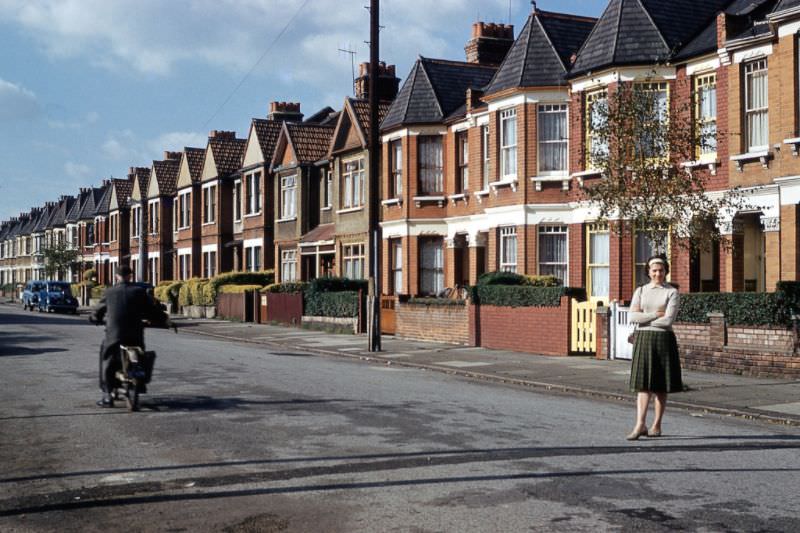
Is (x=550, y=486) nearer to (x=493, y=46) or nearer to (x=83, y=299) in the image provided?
(x=493, y=46)

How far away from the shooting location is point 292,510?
6879 millimetres

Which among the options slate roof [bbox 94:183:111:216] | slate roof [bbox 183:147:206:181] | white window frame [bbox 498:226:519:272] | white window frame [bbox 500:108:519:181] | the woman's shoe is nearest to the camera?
the woman's shoe

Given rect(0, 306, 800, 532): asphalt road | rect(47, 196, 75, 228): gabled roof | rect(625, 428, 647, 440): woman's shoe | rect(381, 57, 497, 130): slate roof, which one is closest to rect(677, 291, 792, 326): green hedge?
rect(0, 306, 800, 532): asphalt road

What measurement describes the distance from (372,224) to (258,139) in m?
24.3

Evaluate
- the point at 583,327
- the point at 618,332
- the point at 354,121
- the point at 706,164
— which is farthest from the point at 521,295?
the point at 354,121

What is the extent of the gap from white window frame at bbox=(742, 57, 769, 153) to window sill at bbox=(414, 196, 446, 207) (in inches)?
488

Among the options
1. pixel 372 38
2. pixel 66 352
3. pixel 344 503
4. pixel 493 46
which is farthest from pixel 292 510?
pixel 493 46

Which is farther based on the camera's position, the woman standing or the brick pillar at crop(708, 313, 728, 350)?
the brick pillar at crop(708, 313, 728, 350)

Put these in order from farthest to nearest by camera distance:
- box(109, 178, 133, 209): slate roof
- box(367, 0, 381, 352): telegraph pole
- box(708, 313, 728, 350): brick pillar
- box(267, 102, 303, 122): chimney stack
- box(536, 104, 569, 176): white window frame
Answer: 1. box(109, 178, 133, 209): slate roof
2. box(267, 102, 303, 122): chimney stack
3. box(536, 104, 569, 176): white window frame
4. box(367, 0, 381, 352): telegraph pole
5. box(708, 313, 728, 350): brick pillar

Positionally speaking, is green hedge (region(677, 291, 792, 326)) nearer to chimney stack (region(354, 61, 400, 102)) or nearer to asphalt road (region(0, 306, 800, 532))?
asphalt road (region(0, 306, 800, 532))

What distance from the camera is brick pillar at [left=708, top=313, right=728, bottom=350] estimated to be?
57.9 feet

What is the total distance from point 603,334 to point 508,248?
8.29 metres

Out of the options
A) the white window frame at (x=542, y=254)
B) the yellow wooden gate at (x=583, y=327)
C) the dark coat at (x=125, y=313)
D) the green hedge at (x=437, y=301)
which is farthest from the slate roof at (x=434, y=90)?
the dark coat at (x=125, y=313)

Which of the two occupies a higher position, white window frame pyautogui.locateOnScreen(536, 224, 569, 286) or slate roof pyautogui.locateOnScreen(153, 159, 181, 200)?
slate roof pyautogui.locateOnScreen(153, 159, 181, 200)
